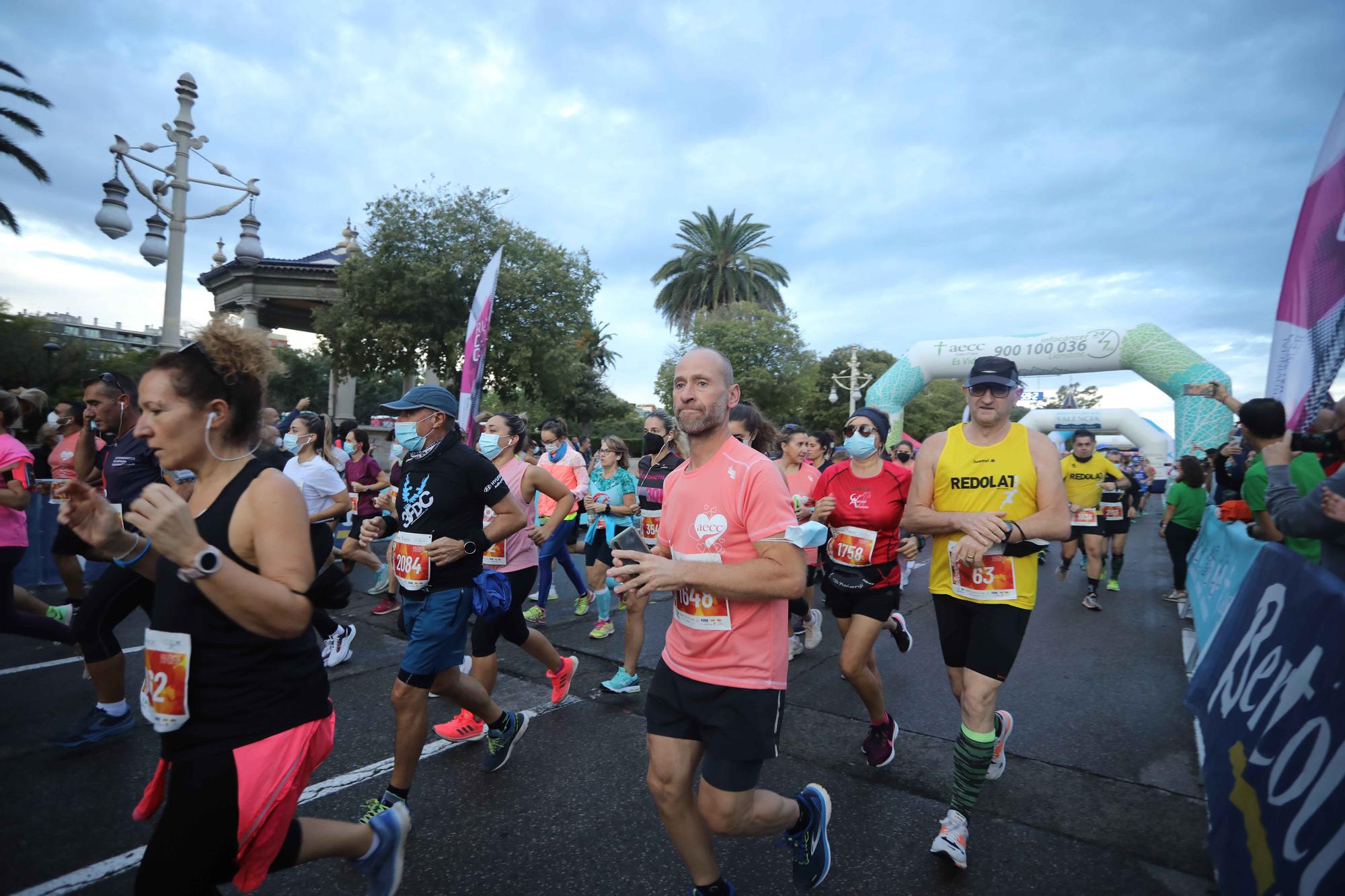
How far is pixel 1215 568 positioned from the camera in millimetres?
6762

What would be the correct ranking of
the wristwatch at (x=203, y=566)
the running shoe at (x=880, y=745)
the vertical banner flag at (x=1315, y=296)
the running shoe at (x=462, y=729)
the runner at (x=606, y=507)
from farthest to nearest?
the runner at (x=606, y=507) < the running shoe at (x=462, y=729) < the running shoe at (x=880, y=745) < the vertical banner flag at (x=1315, y=296) < the wristwatch at (x=203, y=566)

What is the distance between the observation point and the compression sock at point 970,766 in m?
3.07

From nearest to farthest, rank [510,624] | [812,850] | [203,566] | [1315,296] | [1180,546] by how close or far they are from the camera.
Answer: [203,566]
[812,850]
[1315,296]
[510,624]
[1180,546]

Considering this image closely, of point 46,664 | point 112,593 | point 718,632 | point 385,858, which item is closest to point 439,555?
point 385,858

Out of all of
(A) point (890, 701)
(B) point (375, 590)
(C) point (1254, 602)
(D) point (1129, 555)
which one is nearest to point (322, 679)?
(C) point (1254, 602)

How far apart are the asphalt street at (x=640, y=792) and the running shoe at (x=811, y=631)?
0.52 m

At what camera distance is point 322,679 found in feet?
7.02

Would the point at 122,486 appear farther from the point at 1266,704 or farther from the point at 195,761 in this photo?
the point at 1266,704

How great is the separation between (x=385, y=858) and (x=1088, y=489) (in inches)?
366

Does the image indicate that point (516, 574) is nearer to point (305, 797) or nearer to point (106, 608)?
point (305, 797)

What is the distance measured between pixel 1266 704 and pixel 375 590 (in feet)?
25.4

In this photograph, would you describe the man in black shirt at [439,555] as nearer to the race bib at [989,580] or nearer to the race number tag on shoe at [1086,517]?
the race bib at [989,580]

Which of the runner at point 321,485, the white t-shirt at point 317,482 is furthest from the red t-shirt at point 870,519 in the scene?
the white t-shirt at point 317,482

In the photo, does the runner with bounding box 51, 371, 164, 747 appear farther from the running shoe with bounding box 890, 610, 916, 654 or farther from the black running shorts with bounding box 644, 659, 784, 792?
the running shoe with bounding box 890, 610, 916, 654
